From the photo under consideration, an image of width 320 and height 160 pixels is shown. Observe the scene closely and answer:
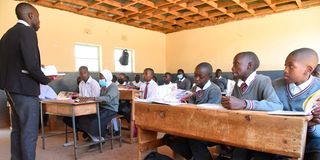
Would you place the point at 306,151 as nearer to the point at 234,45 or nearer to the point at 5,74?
the point at 5,74

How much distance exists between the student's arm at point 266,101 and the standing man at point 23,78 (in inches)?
67.2

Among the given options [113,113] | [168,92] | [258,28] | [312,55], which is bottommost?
[113,113]

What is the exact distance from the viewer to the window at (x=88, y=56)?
658 cm


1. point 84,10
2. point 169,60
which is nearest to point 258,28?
point 169,60

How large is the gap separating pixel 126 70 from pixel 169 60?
2.14 meters

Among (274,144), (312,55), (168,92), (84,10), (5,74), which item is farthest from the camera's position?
(84,10)

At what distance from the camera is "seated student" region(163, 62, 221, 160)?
6.54 ft

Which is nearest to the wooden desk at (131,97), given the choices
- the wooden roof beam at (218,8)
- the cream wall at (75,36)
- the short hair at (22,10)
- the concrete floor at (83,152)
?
the concrete floor at (83,152)

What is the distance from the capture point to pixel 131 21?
762 centimetres

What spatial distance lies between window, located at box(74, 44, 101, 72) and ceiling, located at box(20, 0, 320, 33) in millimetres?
939

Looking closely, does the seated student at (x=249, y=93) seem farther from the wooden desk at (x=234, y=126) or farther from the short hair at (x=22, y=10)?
the short hair at (x=22, y=10)

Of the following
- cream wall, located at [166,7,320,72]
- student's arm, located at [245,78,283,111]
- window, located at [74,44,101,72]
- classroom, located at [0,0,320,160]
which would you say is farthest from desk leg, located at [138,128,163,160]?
cream wall, located at [166,7,320,72]

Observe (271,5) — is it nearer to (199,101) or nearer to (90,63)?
(199,101)

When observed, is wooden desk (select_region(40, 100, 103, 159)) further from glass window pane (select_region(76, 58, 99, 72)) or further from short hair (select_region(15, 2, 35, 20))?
glass window pane (select_region(76, 58, 99, 72))
